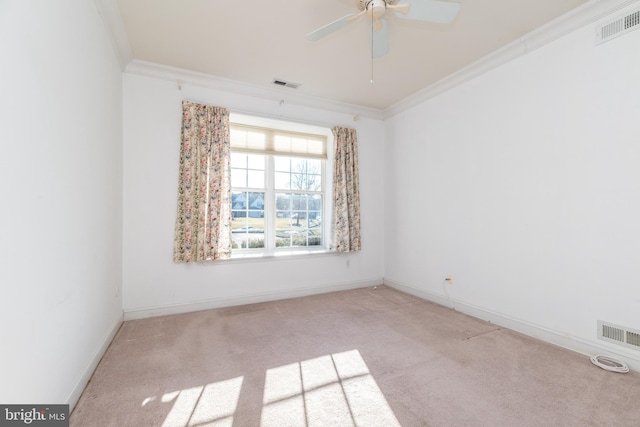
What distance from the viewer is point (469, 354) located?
2350 mm

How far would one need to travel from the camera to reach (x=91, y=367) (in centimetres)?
203

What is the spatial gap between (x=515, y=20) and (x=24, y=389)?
13.3 ft

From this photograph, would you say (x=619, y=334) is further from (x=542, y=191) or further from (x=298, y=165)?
(x=298, y=165)

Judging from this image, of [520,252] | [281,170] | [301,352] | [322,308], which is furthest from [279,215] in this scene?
[520,252]

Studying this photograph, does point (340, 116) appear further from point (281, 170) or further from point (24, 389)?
point (24, 389)

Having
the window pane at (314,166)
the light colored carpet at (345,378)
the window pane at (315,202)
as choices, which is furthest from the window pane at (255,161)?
the light colored carpet at (345,378)

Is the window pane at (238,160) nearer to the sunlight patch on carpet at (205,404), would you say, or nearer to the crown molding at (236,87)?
the crown molding at (236,87)

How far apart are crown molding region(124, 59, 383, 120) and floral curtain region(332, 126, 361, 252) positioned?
0.36 meters

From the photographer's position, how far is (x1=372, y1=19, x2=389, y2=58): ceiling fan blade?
2133mm

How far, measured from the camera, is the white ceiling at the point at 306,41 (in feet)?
7.54

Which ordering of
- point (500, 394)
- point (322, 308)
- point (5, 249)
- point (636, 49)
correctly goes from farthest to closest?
1. point (322, 308)
2. point (636, 49)
3. point (500, 394)
4. point (5, 249)

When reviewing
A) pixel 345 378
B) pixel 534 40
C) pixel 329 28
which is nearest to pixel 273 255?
pixel 345 378

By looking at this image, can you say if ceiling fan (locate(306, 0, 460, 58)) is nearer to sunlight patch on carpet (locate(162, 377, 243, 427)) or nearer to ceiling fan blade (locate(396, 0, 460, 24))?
ceiling fan blade (locate(396, 0, 460, 24))

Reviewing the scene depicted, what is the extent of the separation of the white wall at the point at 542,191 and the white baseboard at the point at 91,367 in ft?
11.9
